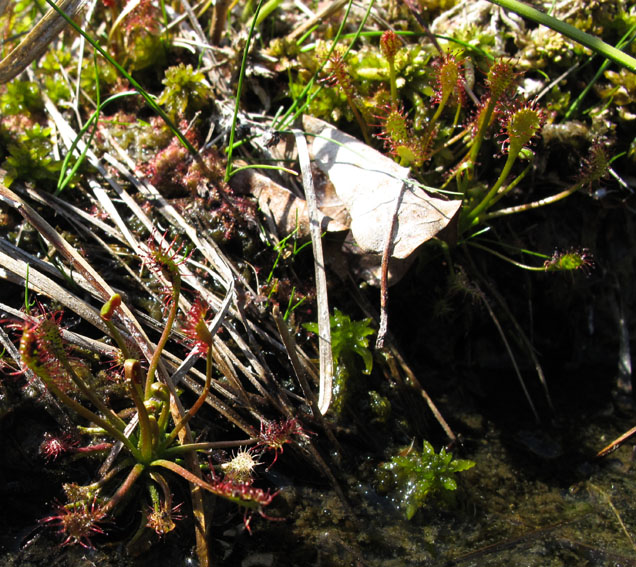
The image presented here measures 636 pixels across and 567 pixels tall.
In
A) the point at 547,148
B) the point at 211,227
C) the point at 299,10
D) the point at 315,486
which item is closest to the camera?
the point at 315,486

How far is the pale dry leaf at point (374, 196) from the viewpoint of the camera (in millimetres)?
2326

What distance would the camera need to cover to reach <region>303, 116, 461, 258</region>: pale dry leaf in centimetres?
233

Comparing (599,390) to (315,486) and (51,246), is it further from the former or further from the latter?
(51,246)

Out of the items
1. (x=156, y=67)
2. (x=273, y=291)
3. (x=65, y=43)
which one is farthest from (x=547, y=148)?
(x=65, y=43)

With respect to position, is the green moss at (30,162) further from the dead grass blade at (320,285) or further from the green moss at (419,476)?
the green moss at (419,476)

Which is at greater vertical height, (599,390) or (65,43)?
(65,43)

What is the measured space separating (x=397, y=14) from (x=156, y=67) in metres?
1.38

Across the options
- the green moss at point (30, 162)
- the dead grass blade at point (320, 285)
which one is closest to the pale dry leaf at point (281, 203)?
the dead grass blade at point (320, 285)

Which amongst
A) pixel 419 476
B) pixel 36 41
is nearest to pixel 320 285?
pixel 419 476

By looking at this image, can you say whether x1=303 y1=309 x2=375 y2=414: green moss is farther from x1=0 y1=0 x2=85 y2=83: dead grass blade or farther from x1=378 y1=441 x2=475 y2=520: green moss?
x1=0 y1=0 x2=85 y2=83: dead grass blade

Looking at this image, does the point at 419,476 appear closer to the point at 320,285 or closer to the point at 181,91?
the point at 320,285

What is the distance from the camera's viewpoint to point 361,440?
2430mm

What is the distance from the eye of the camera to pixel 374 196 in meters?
2.48

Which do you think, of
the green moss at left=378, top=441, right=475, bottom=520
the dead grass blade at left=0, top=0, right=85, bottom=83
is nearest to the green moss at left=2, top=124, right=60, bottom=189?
the dead grass blade at left=0, top=0, right=85, bottom=83
